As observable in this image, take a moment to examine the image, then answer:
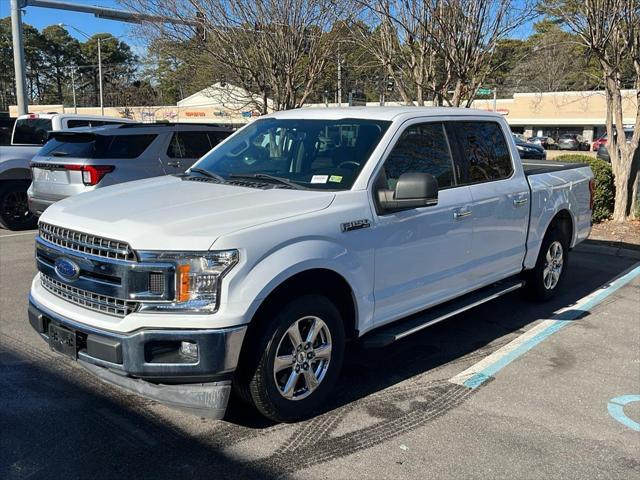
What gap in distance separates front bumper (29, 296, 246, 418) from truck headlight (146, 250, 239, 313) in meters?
0.13

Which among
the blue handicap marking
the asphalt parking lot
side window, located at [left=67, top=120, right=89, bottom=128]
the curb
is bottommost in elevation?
the blue handicap marking

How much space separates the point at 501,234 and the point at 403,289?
1.49m

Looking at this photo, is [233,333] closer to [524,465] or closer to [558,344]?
[524,465]

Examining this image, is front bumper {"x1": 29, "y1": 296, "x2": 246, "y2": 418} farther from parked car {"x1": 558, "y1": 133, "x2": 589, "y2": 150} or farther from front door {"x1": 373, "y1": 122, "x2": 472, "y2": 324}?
parked car {"x1": 558, "y1": 133, "x2": 589, "y2": 150}

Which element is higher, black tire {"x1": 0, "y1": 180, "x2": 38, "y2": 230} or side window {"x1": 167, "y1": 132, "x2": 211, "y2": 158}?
side window {"x1": 167, "y1": 132, "x2": 211, "y2": 158}

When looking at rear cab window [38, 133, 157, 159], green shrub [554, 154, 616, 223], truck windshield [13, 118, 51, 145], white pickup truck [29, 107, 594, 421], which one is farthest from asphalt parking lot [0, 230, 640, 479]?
truck windshield [13, 118, 51, 145]

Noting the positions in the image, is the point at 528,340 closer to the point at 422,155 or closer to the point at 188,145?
the point at 422,155

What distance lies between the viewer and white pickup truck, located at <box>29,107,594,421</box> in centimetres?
323

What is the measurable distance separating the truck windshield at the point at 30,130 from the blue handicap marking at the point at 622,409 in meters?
10.7

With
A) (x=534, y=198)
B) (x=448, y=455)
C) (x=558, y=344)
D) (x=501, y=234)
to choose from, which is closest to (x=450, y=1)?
(x=534, y=198)

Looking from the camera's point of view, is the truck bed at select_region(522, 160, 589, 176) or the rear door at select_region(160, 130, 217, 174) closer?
the truck bed at select_region(522, 160, 589, 176)

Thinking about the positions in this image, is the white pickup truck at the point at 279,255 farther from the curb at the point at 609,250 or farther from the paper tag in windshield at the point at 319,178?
the curb at the point at 609,250

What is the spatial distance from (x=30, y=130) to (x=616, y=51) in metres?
10.3

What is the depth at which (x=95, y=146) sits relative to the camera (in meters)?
8.62
